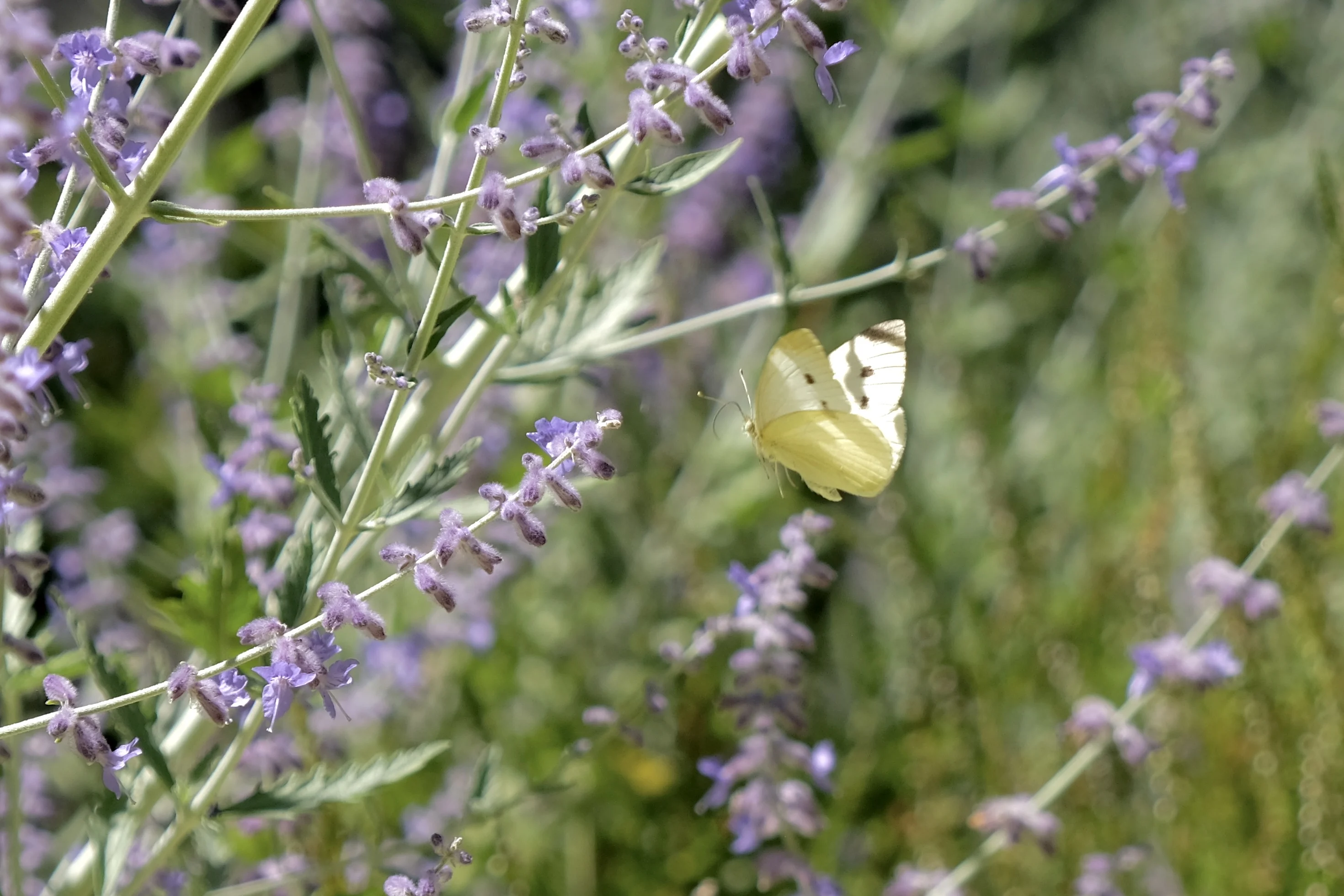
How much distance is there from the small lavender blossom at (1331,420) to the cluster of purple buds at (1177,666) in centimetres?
37

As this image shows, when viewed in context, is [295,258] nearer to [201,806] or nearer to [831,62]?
[201,806]

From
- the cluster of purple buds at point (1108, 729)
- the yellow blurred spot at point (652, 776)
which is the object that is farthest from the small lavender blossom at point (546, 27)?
the yellow blurred spot at point (652, 776)

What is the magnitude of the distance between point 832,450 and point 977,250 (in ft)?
1.11

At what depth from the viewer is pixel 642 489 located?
3.12m

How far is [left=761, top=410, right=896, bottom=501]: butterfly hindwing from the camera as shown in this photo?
5.29 feet

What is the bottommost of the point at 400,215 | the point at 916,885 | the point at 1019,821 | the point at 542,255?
the point at 916,885

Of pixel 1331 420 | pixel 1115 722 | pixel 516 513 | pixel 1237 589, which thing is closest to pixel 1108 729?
pixel 1115 722

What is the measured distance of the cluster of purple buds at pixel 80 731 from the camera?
0.91m

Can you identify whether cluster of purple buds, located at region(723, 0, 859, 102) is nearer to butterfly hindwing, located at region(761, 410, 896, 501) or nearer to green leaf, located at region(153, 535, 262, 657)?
butterfly hindwing, located at region(761, 410, 896, 501)

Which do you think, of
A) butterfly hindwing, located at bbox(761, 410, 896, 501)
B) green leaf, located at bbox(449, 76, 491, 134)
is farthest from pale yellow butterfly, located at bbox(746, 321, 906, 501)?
green leaf, located at bbox(449, 76, 491, 134)

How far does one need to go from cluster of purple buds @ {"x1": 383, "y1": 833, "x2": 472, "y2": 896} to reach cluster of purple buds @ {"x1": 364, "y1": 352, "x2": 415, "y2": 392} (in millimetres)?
399

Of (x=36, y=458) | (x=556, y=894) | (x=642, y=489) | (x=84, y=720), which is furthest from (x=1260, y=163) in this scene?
(x=84, y=720)

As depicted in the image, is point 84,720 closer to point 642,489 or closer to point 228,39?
point 228,39

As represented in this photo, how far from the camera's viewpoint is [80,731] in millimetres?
914
